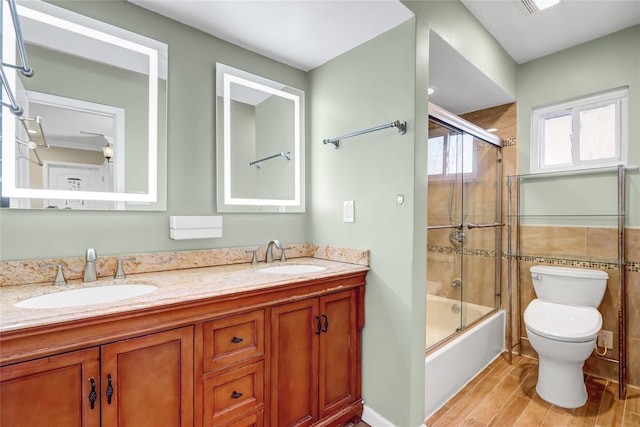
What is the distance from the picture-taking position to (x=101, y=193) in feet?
5.11

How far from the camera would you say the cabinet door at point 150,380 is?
42.3 inches

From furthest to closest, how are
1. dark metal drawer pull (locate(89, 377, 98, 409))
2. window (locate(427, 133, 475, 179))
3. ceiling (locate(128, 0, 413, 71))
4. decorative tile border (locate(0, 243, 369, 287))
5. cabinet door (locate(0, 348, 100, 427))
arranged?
1. window (locate(427, 133, 475, 179))
2. ceiling (locate(128, 0, 413, 71))
3. decorative tile border (locate(0, 243, 369, 287))
4. dark metal drawer pull (locate(89, 377, 98, 409))
5. cabinet door (locate(0, 348, 100, 427))

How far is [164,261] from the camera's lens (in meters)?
1.70

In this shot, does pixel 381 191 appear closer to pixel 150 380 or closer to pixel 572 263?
pixel 150 380

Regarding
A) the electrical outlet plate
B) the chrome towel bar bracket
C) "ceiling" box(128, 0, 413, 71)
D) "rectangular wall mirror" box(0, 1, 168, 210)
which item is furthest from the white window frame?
"rectangular wall mirror" box(0, 1, 168, 210)

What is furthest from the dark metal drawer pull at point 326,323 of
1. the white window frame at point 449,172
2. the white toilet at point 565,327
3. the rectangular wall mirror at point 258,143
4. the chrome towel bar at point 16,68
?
the chrome towel bar at point 16,68

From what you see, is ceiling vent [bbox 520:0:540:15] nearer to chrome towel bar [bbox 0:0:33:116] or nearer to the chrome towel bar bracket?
the chrome towel bar bracket

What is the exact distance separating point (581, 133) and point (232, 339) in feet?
9.55

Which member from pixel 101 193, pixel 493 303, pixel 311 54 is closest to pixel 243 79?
pixel 311 54

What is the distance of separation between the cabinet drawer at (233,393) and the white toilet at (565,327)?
1.77 meters

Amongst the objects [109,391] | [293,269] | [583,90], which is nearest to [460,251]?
[293,269]

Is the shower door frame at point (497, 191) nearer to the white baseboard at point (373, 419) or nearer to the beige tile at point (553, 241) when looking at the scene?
the beige tile at point (553, 241)

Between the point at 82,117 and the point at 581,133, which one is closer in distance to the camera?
the point at 82,117

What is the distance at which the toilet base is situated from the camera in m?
2.00
